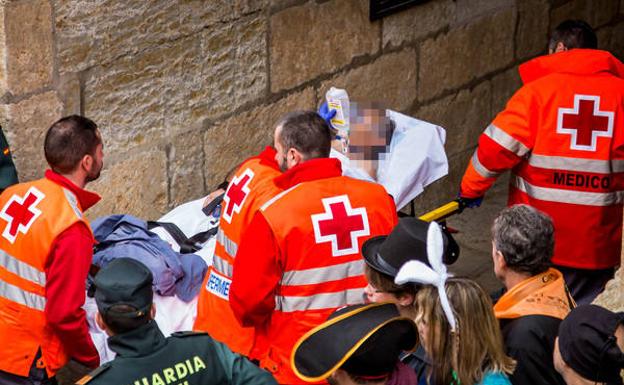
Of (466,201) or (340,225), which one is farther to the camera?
(466,201)

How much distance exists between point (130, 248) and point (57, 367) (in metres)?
0.69

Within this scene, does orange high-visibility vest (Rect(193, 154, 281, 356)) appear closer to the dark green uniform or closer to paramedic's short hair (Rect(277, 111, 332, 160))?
paramedic's short hair (Rect(277, 111, 332, 160))

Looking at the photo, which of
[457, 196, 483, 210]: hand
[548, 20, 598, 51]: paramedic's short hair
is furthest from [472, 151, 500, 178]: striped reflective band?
[548, 20, 598, 51]: paramedic's short hair

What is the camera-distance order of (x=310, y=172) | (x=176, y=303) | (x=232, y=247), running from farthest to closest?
(x=176, y=303) < (x=232, y=247) < (x=310, y=172)

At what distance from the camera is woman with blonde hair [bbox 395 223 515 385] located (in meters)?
3.86

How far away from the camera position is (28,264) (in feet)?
15.4

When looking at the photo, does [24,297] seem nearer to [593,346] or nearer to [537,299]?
[537,299]

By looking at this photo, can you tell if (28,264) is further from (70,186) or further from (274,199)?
(274,199)

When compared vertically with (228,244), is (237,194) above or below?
above

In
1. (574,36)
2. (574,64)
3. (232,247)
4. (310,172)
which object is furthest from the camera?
(574,36)

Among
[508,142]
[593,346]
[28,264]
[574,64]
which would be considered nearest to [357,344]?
[593,346]

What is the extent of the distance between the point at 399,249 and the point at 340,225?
1.45 ft

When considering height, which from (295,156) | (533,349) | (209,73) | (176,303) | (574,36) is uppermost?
(574,36)

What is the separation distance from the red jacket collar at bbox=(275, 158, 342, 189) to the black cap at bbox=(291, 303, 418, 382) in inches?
38.7
